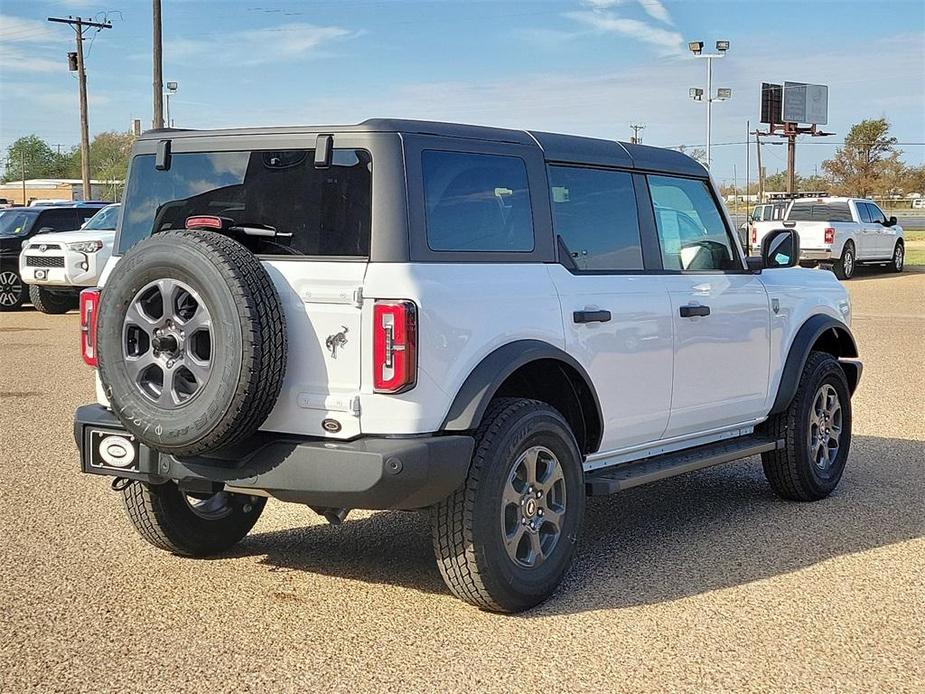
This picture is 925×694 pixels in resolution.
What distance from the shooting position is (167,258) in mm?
4723

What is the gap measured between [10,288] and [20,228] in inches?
41.4

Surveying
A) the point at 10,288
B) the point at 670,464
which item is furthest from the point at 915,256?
the point at 670,464

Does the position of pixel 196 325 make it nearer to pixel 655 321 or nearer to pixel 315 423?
pixel 315 423

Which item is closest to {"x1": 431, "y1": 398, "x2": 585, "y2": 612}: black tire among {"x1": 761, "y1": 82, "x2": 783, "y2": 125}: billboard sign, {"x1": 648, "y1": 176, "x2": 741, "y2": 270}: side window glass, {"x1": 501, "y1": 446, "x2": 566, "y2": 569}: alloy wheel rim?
{"x1": 501, "y1": 446, "x2": 566, "y2": 569}: alloy wheel rim

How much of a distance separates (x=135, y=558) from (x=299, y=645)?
1.59 metres

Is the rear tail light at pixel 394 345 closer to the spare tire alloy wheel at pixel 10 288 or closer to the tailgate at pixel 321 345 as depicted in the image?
the tailgate at pixel 321 345

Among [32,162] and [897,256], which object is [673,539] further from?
[32,162]

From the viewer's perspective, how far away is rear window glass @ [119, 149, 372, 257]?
4.90 meters

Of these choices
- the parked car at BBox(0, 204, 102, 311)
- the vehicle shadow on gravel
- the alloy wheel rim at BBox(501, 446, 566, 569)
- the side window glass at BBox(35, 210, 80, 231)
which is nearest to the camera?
the alloy wheel rim at BBox(501, 446, 566, 569)

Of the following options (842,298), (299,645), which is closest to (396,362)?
(299,645)

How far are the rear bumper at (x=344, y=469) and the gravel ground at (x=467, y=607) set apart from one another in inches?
21.5

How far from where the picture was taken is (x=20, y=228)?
834 inches

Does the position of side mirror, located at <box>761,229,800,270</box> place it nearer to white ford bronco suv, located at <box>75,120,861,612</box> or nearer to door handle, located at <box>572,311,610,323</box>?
white ford bronco suv, located at <box>75,120,861,612</box>

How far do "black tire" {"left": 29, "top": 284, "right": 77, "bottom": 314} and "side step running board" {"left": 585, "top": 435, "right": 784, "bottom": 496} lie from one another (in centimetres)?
1562
